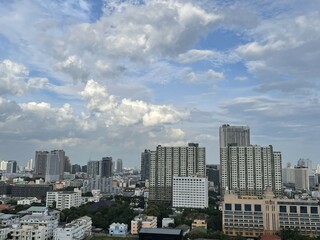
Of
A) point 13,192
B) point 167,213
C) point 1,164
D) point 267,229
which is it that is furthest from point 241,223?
point 1,164

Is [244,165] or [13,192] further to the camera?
[13,192]

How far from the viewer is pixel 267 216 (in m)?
26.6

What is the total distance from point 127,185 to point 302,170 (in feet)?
135

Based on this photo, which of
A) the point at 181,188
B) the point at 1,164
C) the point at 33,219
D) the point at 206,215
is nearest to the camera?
the point at 33,219

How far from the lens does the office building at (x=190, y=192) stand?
42156 millimetres

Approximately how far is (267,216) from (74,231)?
15056 mm

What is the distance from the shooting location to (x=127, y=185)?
270 feet

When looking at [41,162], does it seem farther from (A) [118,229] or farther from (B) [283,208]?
(B) [283,208]

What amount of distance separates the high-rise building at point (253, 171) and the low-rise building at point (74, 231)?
24.4m

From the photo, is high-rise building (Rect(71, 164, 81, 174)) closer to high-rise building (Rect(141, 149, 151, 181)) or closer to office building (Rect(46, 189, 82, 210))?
high-rise building (Rect(141, 149, 151, 181))

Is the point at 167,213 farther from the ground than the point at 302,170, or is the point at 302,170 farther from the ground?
the point at 302,170

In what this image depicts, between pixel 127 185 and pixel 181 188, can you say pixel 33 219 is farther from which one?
pixel 127 185

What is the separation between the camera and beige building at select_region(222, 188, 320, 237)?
86.1 ft

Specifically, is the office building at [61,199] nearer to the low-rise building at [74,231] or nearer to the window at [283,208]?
the low-rise building at [74,231]
